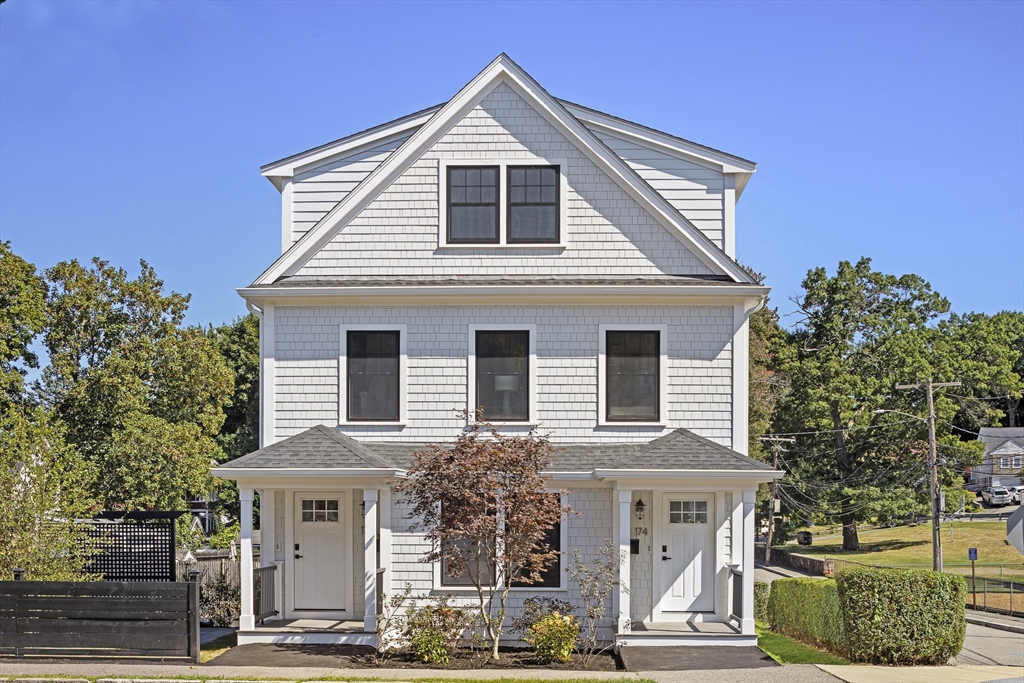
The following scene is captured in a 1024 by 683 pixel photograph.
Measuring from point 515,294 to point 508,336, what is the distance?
2.67ft

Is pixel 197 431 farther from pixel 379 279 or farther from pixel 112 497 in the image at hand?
pixel 379 279

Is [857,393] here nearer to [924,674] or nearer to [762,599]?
[762,599]

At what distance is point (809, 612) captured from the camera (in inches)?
814

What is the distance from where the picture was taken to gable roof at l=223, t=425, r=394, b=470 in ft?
54.5

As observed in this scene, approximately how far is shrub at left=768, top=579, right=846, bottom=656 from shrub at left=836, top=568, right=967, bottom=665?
3.82 feet

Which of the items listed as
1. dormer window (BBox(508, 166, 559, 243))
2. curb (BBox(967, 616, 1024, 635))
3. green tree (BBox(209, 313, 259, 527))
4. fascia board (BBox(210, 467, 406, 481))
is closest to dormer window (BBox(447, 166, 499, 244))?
dormer window (BBox(508, 166, 559, 243))

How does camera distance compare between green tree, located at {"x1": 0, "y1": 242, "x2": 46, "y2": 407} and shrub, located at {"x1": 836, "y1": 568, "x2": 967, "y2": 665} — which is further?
green tree, located at {"x1": 0, "y1": 242, "x2": 46, "y2": 407}

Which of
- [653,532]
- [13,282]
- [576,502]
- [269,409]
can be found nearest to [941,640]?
[653,532]

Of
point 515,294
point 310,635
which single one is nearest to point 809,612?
point 515,294

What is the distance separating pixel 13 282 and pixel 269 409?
13.7m

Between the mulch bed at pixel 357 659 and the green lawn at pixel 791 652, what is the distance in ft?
10.4

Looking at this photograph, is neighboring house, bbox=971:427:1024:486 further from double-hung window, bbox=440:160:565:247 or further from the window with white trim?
double-hung window, bbox=440:160:565:247

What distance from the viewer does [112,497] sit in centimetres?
3180

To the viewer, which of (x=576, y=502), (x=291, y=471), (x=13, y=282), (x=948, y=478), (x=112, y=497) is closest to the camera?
(x=291, y=471)
